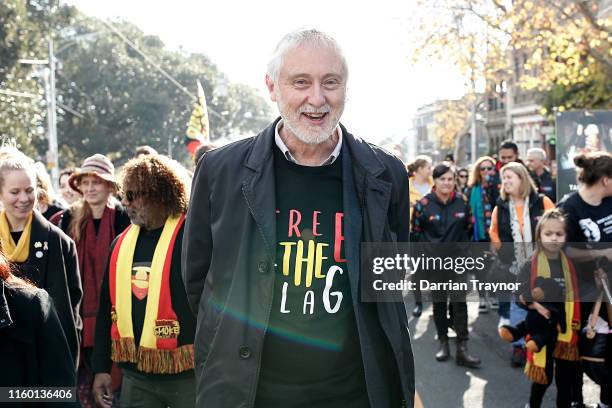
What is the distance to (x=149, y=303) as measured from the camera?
3.81 m

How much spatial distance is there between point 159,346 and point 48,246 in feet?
3.79

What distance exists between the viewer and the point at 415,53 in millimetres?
17172

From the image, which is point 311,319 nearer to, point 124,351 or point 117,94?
point 124,351

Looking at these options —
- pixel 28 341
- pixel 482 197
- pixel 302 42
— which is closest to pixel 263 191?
pixel 302 42

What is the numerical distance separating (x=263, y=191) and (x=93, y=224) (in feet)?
9.88

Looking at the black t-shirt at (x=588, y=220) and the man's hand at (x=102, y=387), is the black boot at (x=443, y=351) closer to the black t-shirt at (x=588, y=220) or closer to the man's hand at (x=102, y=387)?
the black t-shirt at (x=588, y=220)

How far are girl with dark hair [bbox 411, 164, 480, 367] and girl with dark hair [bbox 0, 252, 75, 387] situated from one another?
17.9 feet

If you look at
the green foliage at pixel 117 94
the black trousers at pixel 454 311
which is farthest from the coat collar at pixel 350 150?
the green foliage at pixel 117 94

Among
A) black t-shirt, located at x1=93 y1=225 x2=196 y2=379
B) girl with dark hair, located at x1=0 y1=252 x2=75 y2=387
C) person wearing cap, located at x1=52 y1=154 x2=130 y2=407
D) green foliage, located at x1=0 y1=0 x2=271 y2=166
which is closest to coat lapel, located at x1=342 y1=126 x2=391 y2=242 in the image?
girl with dark hair, located at x1=0 y1=252 x2=75 y2=387

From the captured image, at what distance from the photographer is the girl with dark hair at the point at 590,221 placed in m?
5.49

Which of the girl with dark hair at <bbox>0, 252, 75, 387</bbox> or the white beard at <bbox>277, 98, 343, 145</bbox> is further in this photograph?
the white beard at <bbox>277, 98, 343, 145</bbox>

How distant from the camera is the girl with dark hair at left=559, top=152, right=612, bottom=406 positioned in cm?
549

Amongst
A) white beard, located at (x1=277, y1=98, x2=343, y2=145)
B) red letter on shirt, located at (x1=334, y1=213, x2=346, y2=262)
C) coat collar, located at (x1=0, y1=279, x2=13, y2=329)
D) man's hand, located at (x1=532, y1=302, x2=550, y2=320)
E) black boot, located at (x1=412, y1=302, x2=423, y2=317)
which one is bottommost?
black boot, located at (x1=412, y1=302, x2=423, y2=317)

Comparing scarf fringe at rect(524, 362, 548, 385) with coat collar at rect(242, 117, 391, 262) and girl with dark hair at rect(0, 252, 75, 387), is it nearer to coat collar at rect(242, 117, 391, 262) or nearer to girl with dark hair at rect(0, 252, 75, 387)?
coat collar at rect(242, 117, 391, 262)
